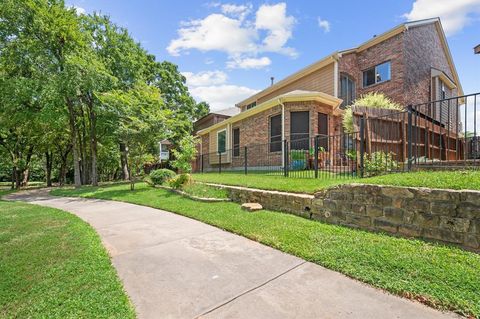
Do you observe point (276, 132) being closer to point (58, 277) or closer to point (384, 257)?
point (384, 257)

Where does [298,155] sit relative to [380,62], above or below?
below

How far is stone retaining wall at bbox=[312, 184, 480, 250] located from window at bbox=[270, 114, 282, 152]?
7032 millimetres

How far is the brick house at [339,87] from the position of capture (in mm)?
11195

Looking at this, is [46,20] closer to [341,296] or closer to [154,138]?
[154,138]

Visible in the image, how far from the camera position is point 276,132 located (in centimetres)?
1194

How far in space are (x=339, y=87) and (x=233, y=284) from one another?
13216 millimetres

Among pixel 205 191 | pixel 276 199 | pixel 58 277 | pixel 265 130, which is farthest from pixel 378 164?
pixel 265 130

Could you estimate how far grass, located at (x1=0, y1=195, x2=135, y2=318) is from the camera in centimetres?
228

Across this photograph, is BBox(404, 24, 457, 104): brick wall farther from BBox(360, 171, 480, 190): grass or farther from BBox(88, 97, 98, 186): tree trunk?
BBox(88, 97, 98, 186): tree trunk

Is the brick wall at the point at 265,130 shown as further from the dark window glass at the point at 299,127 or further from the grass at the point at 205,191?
the grass at the point at 205,191

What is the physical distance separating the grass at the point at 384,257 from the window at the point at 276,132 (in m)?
6.97

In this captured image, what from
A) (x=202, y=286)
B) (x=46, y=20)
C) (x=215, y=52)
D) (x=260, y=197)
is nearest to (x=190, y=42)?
(x=215, y=52)

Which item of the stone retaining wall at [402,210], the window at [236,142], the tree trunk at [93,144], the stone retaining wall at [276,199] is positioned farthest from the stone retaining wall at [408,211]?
the tree trunk at [93,144]

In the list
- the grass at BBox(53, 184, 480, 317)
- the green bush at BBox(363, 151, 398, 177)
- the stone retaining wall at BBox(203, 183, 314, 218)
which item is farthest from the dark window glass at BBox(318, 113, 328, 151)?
the grass at BBox(53, 184, 480, 317)
